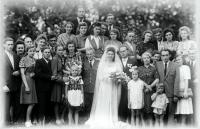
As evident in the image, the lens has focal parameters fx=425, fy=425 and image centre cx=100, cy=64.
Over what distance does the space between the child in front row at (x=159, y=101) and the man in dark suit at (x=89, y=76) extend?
4.57 ft

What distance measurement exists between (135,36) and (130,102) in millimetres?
1606

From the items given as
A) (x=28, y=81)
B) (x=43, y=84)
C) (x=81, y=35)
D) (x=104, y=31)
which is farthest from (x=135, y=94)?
(x=28, y=81)

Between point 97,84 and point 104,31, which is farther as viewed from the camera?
point 104,31

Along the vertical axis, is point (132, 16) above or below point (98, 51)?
above

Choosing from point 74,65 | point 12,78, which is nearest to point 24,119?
point 12,78

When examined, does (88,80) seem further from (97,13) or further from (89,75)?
(97,13)

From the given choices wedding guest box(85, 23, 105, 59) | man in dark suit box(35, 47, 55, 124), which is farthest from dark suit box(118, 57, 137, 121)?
man in dark suit box(35, 47, 55, 124)

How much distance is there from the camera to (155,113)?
31.2ft

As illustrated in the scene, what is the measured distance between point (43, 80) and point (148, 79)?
7.69 feet

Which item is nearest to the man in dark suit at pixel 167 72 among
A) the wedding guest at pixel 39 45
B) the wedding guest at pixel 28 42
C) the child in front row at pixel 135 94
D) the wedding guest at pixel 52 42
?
the child in front row at pixel 135 94

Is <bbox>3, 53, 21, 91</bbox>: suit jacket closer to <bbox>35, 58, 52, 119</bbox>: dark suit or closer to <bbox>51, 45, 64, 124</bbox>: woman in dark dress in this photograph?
<bbox>35, 58, 52, 119</bbox>: dark suit

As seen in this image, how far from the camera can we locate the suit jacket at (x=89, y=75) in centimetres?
955

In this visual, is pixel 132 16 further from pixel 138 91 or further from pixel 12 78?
pixel 12 78

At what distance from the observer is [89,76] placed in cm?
956
